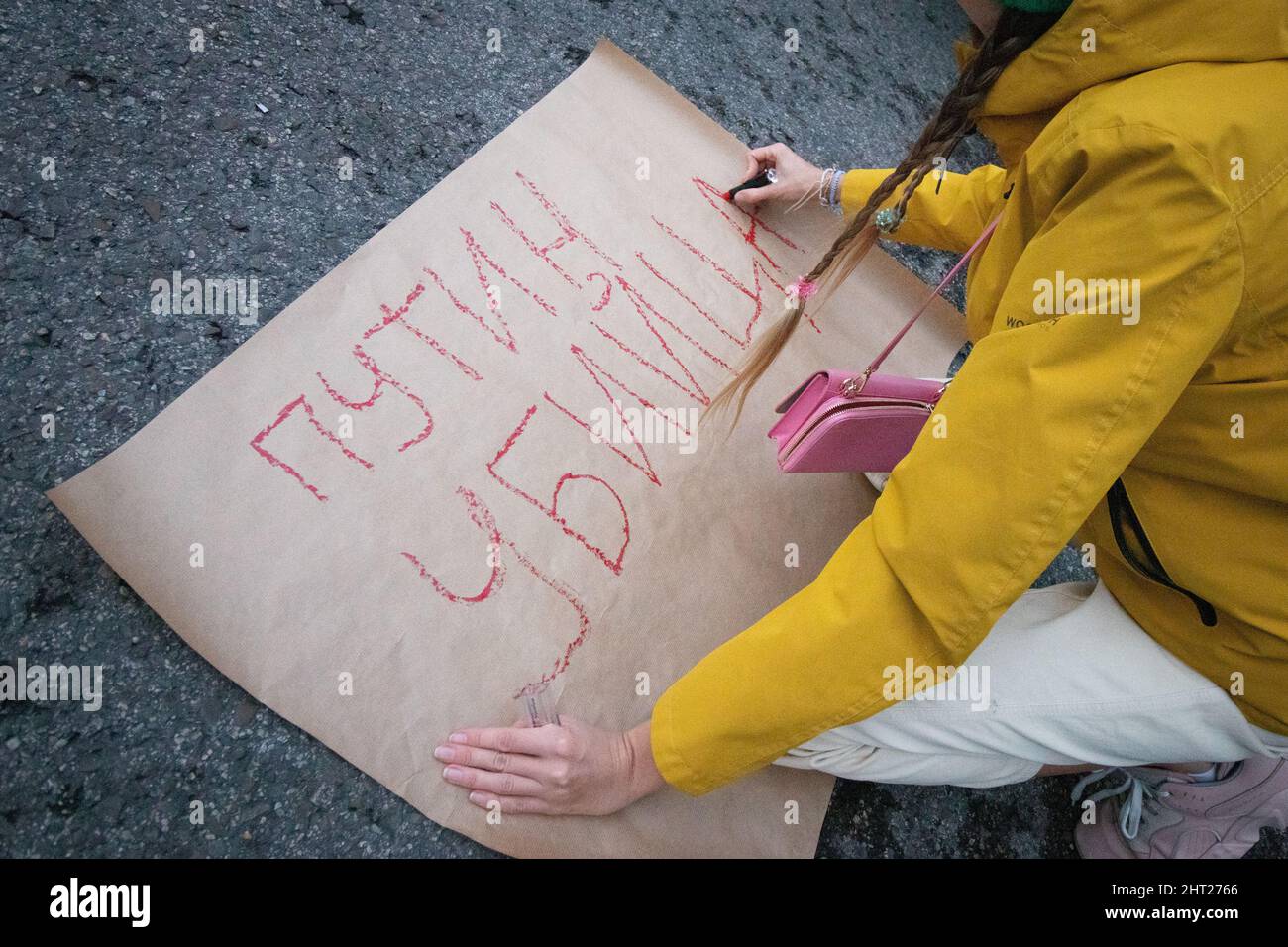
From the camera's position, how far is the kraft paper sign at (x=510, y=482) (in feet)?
2.01

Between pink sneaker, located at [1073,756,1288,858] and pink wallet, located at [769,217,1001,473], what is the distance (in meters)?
0.43

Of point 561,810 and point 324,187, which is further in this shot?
point 324,187

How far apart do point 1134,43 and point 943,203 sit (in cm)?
47

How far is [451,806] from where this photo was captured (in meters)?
0.61

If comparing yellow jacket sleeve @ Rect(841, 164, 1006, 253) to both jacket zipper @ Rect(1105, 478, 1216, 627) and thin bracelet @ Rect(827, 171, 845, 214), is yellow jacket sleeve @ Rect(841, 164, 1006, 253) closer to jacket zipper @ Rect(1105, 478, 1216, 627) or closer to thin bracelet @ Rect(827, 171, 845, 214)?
thin bracelet @ Rect(827, 171, 845, 214)

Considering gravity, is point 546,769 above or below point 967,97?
below

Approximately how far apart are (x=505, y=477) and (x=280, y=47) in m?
0.54

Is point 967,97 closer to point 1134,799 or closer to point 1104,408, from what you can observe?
point 1104,408

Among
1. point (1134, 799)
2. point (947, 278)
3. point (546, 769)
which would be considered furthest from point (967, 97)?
point (1134, 799)

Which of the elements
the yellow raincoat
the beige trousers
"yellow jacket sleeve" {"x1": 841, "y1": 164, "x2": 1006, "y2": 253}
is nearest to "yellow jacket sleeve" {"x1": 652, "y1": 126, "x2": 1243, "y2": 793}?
the yellow raincoat

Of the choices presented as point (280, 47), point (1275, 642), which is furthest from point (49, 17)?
point (1275, 642)

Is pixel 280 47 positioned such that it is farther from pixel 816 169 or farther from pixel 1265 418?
pixel 1265 418

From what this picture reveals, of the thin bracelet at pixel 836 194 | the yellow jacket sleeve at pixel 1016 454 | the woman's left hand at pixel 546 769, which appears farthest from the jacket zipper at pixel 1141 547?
the thin bracelet at pixel 836 194

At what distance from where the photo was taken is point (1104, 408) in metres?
0.45
